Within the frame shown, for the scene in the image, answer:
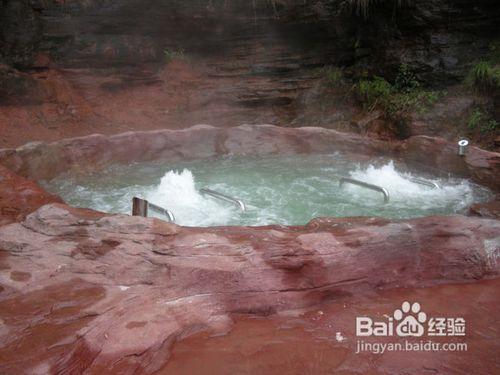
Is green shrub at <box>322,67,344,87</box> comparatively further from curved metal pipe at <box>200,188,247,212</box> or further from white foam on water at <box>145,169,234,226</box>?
curved metal pipe at <box>200,188,247,212</box>

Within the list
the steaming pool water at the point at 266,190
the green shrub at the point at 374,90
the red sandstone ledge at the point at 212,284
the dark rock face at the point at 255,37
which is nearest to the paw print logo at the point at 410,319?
the red sandstone ledge at the point at 212,284

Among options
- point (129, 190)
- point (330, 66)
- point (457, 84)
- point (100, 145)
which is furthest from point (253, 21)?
point (129, 190)

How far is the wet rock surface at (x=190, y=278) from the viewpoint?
75.0 inches

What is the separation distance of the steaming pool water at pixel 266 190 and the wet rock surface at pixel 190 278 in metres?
1.19

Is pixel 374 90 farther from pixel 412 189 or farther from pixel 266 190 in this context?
pixel 266 190

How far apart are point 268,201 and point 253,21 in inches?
212

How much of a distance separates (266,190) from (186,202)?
91 centimetres

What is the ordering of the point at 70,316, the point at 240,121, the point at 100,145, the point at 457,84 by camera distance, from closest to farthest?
the point at 70,316 → the point at 100,145 → the point at 457,84 → the point at 240,121

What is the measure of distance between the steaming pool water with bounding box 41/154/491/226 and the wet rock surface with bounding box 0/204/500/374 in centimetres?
119

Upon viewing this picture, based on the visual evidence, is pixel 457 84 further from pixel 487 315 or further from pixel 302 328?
pixel 302 328

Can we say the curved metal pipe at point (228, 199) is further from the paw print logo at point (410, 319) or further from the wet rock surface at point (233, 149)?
the paw print logo at point (410, 319)

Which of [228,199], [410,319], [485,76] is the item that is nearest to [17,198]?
[228,199]

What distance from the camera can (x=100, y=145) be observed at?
17.8 feet

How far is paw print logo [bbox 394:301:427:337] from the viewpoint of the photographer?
215cm
